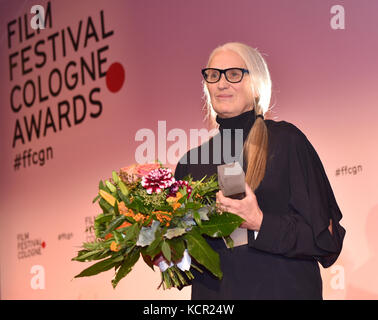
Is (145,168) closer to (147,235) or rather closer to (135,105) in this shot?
(147,235)

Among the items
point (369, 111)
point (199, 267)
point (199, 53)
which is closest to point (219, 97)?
point (199, 267)

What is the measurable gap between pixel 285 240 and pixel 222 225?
0.21 m

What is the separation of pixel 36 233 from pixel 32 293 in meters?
0.44

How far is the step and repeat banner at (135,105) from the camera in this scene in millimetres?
3158

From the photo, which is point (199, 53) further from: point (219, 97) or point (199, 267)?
point (199, 267)

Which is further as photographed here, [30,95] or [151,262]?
[30,95]

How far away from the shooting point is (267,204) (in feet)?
7.02

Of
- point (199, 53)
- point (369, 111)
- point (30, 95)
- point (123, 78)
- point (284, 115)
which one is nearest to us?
point (369, 111)

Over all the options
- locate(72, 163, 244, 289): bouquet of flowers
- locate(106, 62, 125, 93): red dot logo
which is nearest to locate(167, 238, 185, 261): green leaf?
locate(72, 163, 244, 289): bouquet of flowers

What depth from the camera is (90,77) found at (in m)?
4.57

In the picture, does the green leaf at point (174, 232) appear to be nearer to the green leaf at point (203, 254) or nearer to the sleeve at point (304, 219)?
the green leaf at point (203, 254)

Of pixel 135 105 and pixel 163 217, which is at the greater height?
pixel 135 105

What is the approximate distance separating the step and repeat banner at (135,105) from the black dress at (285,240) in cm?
102

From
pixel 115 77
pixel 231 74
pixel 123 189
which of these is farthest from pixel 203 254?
pixel 115 77
